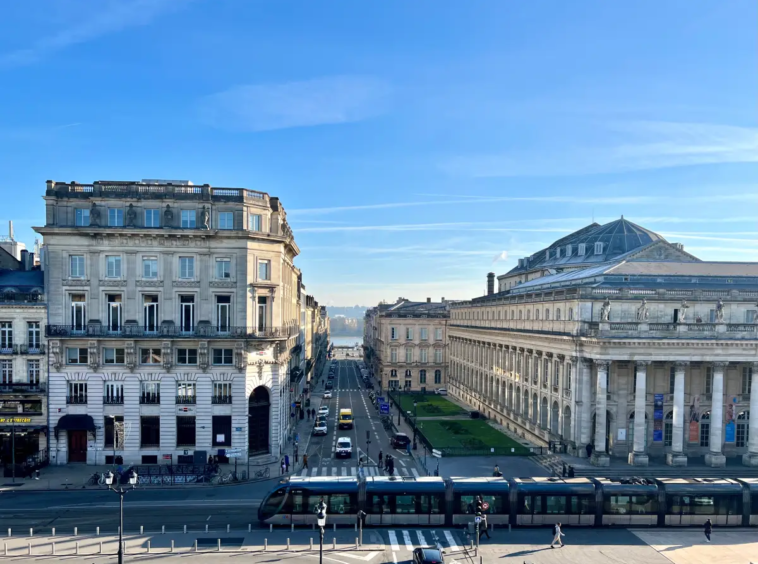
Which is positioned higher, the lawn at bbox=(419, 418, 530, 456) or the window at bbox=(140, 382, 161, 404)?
the window at bbox=(140, 382, 161, 404)

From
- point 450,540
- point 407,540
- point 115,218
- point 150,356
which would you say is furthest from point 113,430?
point 450,540

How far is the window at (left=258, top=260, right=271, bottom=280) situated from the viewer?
53812 mm

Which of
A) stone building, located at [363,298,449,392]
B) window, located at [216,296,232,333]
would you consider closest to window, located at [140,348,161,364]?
window, located at [216,296,232,333]

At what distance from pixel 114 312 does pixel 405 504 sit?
31905 millimetres

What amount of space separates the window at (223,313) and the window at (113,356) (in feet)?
29.4

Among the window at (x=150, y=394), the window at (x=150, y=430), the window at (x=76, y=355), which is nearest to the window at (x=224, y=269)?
the window at (x=150, y=394)

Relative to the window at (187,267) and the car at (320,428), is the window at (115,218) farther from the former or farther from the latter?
the car at (320,428)

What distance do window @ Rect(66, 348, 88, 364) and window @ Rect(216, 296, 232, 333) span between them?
1199cm

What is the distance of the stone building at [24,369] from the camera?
51.6 metres

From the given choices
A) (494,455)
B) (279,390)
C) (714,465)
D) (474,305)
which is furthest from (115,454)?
(474,305)

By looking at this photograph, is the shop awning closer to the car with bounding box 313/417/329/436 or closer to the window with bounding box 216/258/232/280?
the window with bounding box 216/258/232/280

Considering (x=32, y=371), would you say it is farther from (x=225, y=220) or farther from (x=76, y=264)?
(x=225, y=220)

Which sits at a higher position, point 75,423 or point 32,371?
point 32,371

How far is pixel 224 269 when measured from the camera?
5259 cm
